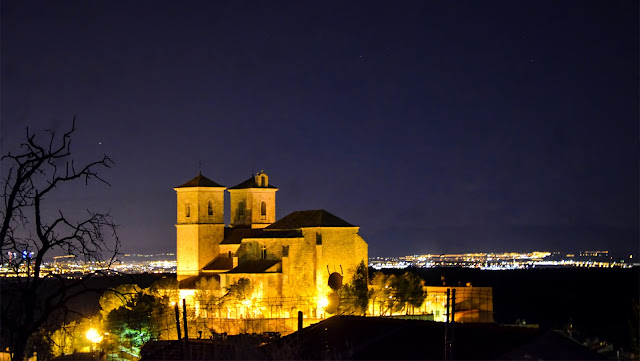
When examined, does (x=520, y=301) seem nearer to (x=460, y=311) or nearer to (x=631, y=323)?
(x=460, y=311)

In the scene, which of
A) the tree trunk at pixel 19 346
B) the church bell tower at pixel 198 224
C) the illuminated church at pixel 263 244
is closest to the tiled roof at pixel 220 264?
the illuminated church at pixel 263 244

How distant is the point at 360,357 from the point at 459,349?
2.25 m

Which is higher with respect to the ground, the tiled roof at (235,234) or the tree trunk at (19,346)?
the tiled roof at (235,234)

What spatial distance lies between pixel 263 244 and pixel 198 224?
10.1 metres

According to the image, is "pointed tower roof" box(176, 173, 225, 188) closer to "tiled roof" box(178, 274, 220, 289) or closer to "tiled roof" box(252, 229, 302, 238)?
"tiled roof" box(178, 274, 220, 289)

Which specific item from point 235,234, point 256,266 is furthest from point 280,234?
point 235,234

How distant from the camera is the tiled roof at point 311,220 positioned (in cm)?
5381

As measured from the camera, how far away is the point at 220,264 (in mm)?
60188

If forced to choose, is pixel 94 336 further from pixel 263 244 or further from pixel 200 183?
pixel 200 183

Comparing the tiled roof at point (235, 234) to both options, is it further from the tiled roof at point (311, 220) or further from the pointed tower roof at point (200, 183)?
the tiled roof at point (311, 220)

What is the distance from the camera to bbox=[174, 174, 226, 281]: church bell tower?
2438 inches

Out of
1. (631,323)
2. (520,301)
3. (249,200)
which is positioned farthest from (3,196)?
(520,301)

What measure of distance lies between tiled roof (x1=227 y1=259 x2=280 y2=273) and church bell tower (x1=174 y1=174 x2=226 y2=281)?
9354 millimetres

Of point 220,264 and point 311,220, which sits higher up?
point 311,220
